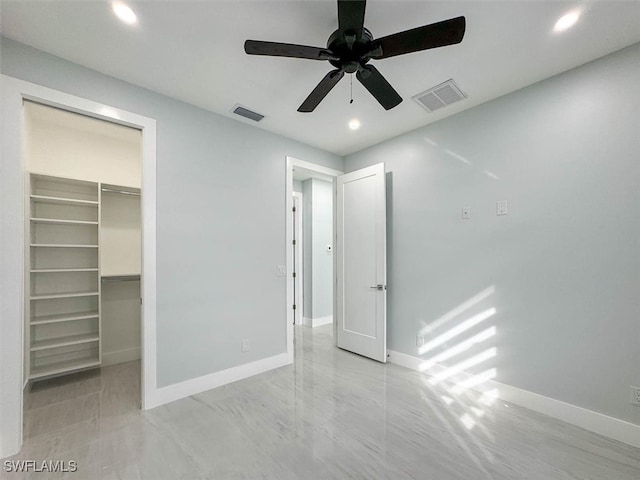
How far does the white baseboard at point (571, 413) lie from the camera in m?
1.88

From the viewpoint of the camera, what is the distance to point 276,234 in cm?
323

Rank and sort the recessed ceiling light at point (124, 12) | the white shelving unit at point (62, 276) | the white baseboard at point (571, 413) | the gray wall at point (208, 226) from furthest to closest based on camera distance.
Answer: the white shelving unit at point (62, 276)
the gray wall at point (208, 226)
the white baseboard at point (571, 413)
the recessed ceiling light at point (124, 12)

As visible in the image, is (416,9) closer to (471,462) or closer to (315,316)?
(471,462)

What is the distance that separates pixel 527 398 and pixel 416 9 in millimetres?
3029

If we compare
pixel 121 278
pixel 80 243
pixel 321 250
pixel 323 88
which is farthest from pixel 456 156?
pixel 80 243

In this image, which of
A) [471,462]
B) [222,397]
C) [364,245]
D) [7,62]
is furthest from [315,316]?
[7,62]

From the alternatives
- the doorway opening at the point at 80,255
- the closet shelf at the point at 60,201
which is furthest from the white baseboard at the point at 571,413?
the closet shelf at the point at 60,201

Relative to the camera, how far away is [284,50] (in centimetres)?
152

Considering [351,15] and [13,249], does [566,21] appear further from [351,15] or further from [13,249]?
[13,249]

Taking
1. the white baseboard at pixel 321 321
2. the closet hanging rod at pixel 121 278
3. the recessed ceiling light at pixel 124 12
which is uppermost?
the recessed ceiling light at pixel 124 12

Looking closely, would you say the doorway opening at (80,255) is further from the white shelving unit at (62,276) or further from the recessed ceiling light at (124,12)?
the recessed ceiling light at (124,12)

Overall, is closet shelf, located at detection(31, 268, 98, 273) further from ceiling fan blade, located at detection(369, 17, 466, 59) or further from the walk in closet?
ceiling fan blade, located at detection(369, 17, 466, 59)

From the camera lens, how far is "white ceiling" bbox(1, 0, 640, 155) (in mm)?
1615

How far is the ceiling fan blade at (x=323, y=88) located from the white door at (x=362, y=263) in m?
1.51
